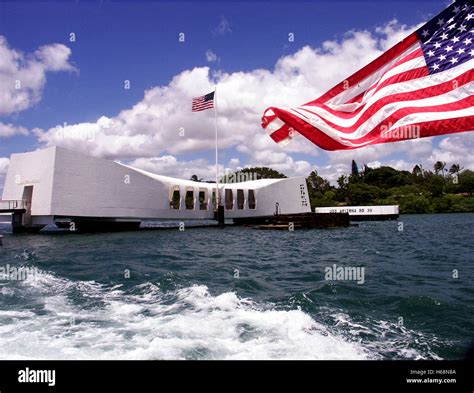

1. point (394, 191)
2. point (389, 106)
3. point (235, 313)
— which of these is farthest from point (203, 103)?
point (394, 191)

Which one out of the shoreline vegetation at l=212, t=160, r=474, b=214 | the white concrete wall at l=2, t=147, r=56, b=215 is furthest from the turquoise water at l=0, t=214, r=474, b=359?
the shoreline vegetation at l=212, t=160, r=474, b=214

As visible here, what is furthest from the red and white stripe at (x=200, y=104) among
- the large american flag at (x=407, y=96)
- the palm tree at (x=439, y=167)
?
the palm tree at (x=439, y=167)

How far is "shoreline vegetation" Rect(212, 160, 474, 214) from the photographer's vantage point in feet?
262

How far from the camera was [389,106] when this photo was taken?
4.19m

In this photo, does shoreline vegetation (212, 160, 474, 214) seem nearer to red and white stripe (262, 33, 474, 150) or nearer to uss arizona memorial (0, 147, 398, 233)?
uss arizona memorial (0, 147, 398, 233)

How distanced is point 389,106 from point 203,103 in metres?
31.0

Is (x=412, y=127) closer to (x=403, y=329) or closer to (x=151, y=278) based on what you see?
(x=403, y=329)

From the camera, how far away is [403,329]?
5.74 meters

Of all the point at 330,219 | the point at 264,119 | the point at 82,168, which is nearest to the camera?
the point at 264,119

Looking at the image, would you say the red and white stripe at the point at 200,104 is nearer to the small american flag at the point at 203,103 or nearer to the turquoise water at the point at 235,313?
the small american flag at the point at 203,103

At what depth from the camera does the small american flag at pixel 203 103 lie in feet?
110
